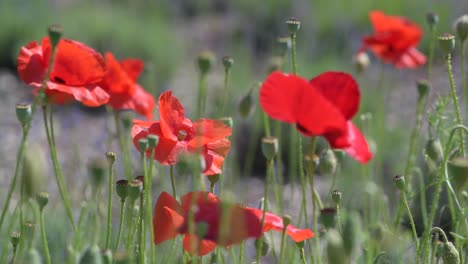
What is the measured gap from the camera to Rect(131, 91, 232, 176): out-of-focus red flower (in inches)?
51.0

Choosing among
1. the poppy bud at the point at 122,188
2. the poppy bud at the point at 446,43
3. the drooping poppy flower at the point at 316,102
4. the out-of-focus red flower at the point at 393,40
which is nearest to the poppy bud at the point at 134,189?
the poppy bud at the point at 122,188

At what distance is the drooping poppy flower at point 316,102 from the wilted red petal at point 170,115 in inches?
8.0

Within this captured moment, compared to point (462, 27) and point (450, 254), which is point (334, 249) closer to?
point (450, 254)

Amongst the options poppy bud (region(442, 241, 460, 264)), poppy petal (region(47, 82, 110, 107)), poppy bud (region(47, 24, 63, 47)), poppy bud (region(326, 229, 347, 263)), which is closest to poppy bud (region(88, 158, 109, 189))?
poppy bud (region(47, 24, 63, 47))

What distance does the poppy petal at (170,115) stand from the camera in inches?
51.7

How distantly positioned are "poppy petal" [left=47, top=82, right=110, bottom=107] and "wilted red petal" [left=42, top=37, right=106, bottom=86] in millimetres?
12

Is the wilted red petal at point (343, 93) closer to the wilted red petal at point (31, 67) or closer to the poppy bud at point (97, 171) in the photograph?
the poppy bud at point (97, 171)

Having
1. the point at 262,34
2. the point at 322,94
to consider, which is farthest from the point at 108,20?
the point at 322,94

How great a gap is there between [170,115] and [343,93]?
0.92 ft

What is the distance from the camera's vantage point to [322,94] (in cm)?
119

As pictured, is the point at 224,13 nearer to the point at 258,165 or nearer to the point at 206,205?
the point at 258,165

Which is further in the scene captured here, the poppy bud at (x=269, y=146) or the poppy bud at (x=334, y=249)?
the poppy bud at (x=269, y=146)

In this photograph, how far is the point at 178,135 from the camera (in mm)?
1348

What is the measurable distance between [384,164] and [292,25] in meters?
2.90
